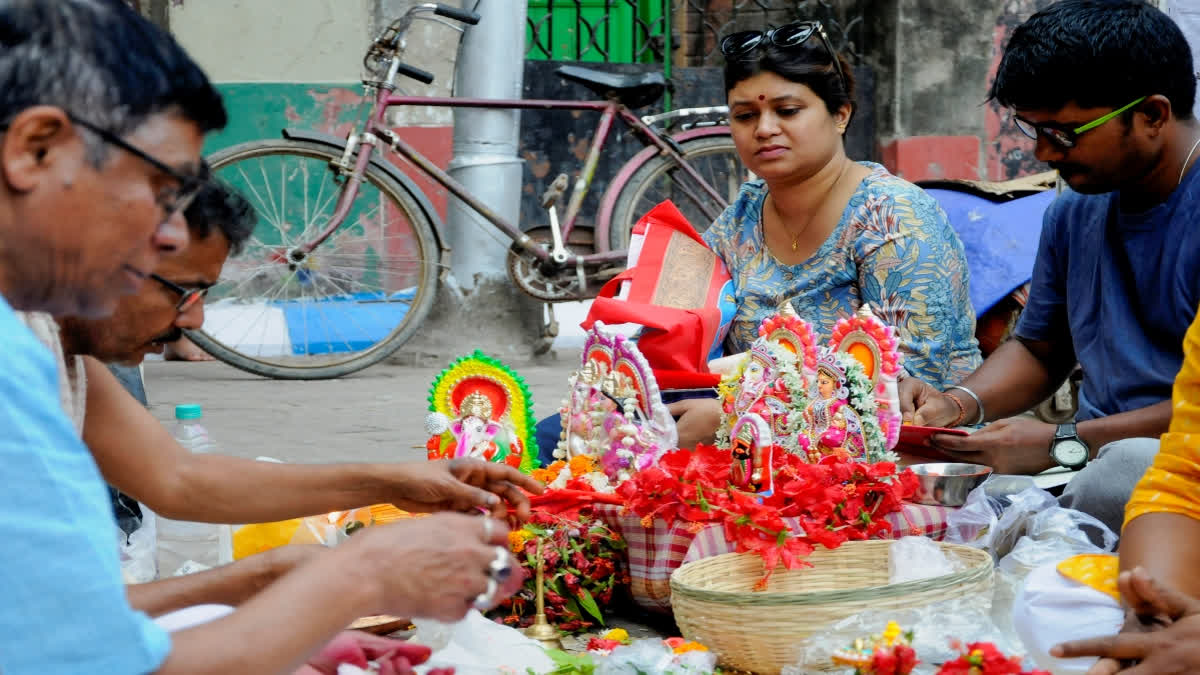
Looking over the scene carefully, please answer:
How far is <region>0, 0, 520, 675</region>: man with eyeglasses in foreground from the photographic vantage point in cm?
119

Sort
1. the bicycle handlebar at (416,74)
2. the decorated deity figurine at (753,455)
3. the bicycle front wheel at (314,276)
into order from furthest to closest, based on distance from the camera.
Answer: the bicycle front wheel at (314,276) < the bicycle handlebar at (416,74) < the decorated deity figurine at (753,455)

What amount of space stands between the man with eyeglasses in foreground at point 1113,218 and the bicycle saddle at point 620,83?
3.41 meters

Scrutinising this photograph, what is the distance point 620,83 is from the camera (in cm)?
621

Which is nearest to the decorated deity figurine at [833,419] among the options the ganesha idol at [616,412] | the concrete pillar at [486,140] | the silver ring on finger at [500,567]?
the ganesha idol at [616,412]

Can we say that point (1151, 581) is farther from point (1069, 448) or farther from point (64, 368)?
point (64, 368)

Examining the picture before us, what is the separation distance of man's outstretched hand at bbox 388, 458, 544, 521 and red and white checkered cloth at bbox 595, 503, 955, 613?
0.73m

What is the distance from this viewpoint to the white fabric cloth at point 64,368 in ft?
5.27

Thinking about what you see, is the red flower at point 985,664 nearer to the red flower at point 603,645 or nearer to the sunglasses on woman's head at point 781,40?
the red flower at point 603,645

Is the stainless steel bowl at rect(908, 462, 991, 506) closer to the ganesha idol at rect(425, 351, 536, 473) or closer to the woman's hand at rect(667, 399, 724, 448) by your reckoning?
the woman's hand at rect(667, 399, 724, 448)

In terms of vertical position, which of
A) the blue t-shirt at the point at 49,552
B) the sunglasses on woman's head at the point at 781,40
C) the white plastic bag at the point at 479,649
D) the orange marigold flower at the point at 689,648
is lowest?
the white plastic bag at the point at 479,649

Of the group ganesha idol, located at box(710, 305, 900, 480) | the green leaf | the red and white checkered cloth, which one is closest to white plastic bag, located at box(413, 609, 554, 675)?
the green leaf

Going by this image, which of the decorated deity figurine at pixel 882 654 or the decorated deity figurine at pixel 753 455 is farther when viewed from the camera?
the decorated deity figurine at pixel 753 455

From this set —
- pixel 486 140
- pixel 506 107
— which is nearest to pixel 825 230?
pixel 506 107

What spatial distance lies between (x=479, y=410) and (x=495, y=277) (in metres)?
3.25
